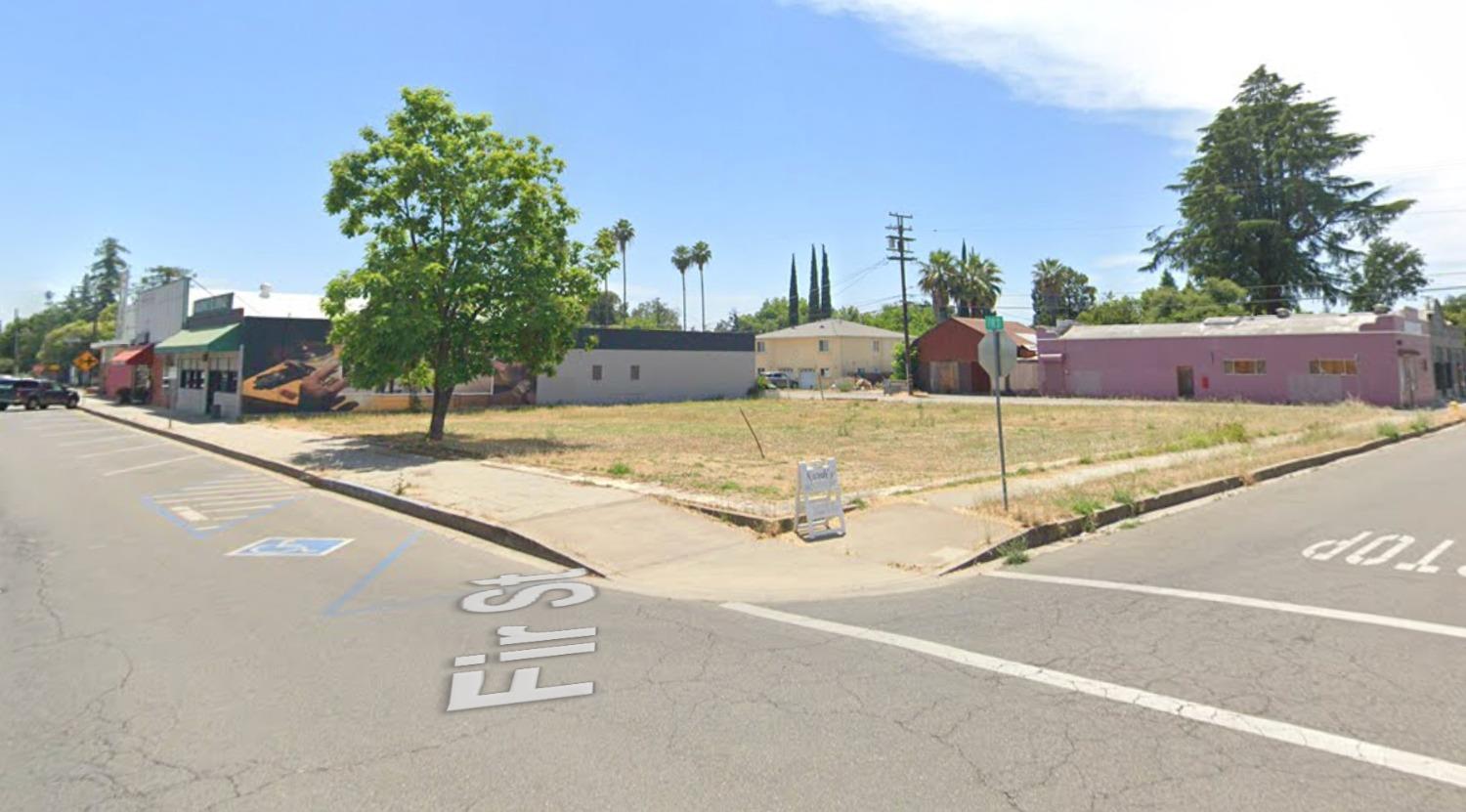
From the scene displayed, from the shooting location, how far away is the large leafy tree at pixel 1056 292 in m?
78.2

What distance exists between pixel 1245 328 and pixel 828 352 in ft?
119

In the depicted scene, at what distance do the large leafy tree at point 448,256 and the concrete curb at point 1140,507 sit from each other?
563 inches

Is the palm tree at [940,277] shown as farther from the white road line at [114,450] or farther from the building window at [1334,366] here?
the white road line at [114,450]

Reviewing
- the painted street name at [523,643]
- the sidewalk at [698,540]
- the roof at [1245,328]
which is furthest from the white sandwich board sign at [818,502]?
the roof at [1245,328]

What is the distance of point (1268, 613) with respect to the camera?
6180 mm

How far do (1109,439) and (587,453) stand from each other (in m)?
14.6

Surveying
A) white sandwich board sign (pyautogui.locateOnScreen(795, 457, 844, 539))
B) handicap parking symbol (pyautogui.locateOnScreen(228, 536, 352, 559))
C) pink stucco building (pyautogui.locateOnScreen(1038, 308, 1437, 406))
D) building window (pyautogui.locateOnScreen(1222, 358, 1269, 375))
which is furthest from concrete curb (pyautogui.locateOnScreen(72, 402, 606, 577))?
building window (pyautogui.locateOnScreen(1222, 358, 1269, 375))

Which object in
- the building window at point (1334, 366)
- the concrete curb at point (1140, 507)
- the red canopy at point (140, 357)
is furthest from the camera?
the red canopy at point (140, 357)

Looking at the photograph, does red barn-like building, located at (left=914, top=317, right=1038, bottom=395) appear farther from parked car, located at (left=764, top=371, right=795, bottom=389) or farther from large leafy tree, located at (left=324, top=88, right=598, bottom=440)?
large leafy tree, located at (left=324, top=88, right=598, bottom=440)

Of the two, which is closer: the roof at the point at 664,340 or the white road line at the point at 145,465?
the white road line at the point at 145,465

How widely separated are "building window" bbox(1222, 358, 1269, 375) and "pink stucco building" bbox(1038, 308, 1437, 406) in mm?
46

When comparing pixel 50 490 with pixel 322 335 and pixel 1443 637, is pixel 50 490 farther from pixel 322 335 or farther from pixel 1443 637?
pixel 322 335

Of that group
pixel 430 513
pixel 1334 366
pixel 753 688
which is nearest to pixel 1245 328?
pixel 1334 366

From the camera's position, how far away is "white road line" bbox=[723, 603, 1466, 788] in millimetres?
3637
